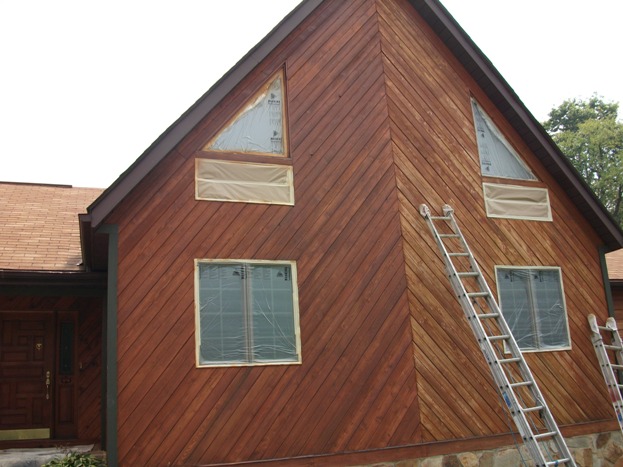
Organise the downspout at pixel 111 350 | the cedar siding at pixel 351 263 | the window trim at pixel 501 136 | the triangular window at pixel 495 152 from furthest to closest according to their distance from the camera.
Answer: the window trim at pixel 501 136 → the triangular window at pixel 495 152 → the cedar siding at pixel 351 263 → the downspout at pixel 111 350

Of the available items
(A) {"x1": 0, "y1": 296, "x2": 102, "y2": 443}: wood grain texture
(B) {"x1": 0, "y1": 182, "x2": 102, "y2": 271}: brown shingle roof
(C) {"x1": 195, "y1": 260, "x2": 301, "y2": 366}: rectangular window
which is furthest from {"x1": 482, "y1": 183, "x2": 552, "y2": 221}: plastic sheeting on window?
(A) {"x1": 0, "y1": 296, "x2": 102, "y2": 443}: wood grain texture

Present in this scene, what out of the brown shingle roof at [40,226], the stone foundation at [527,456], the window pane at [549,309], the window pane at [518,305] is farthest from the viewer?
the window pane at [549,309]

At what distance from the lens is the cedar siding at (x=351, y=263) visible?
8.22 meters

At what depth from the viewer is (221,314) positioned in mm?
8523

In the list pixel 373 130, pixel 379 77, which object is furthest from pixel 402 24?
pixel 373 130

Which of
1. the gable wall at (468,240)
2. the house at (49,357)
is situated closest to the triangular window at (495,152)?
the gable wall at (468,240)

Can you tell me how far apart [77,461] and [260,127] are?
4747 mm

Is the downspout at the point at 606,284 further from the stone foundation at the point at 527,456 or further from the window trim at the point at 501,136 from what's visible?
the stone foundation at the point at 527,456

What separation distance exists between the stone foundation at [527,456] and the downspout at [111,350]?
3260 mm

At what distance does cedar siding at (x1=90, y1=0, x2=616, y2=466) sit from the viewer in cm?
822

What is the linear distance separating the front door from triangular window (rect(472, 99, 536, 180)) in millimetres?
7363

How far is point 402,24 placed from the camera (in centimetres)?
1077

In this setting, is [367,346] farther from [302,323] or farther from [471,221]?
[471,221]

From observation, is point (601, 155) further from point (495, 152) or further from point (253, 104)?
point (253, 104)
